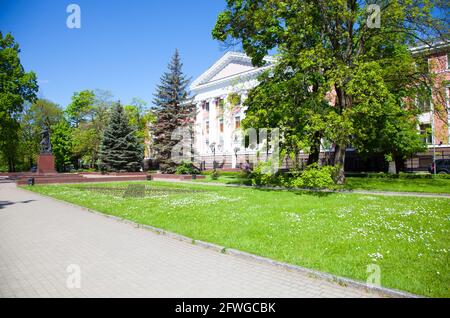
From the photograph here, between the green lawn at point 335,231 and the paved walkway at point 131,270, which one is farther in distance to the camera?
the green lawn at point 335,231

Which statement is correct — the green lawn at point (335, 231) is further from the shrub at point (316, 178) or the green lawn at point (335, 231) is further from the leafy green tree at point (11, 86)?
the leafy green tree at point (11, 86)

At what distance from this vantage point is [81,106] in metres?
64.1

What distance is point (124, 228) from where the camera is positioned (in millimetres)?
9875

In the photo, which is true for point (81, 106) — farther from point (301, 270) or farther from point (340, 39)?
point (301, 270)

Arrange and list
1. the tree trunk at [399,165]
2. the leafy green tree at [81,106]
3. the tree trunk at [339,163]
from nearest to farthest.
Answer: the tree trunk at [339,163] < the tree trunk at [399,165] < the leafy green tree at [81,106]

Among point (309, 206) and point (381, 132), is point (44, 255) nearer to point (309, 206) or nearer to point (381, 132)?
point (309, 206)

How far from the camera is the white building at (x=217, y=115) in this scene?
48216mm

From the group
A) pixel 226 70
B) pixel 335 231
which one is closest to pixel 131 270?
pixel 335 231

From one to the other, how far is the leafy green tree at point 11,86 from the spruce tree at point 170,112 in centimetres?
1550

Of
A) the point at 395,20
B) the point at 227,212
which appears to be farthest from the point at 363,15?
the point at 227,212

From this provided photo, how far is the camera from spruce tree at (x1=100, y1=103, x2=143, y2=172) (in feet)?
141

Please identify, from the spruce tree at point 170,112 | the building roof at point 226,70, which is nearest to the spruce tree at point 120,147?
the spruce tree at point 170,112

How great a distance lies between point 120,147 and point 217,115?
17205 millimetres
